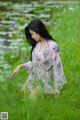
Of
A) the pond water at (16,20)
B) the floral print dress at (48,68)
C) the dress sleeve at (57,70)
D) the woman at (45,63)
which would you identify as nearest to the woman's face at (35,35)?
the woman at (45,63)

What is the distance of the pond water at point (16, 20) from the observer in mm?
7578

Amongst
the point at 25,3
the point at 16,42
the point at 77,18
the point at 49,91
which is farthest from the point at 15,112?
Answer: the point at 25,3

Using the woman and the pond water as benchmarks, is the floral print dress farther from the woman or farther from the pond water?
the pond water

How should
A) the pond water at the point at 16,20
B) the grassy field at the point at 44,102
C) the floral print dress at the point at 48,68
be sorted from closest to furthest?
the grassy field at the point at 44,102
the floral print dress at the point at 48,68
the pond water at the point at 16,20

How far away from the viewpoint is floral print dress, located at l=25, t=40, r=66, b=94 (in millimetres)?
4824

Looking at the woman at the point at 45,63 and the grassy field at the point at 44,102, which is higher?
the woman at the point at 45,63

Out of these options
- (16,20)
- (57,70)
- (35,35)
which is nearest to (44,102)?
(57,70)

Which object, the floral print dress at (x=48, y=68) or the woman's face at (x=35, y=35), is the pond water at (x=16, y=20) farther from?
the woman's face at (x=35, y=35)

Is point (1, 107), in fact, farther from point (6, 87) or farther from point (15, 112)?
point (6, 87)

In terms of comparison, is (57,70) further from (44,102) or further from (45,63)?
(44,102)

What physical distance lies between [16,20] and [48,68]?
20.6ft

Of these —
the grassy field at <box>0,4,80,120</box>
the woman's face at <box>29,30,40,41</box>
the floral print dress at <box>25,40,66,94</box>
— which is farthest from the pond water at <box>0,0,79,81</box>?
the woman's face at <box>29,30,40,41</box>

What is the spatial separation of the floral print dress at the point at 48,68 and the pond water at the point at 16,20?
0.71 meters

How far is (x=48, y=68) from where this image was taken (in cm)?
490
